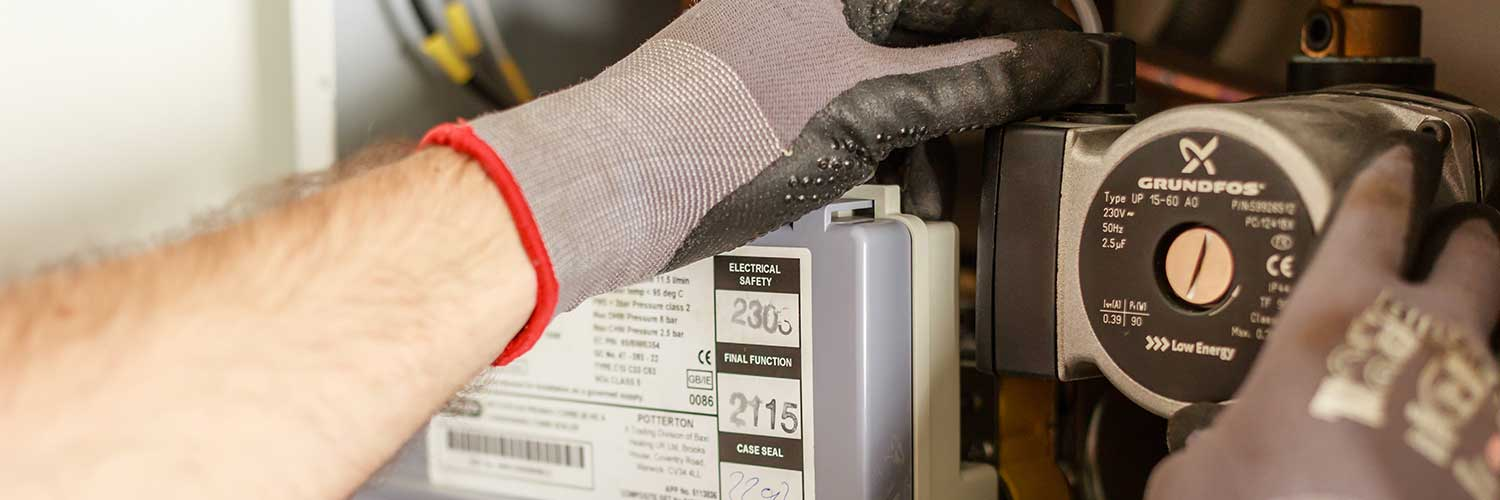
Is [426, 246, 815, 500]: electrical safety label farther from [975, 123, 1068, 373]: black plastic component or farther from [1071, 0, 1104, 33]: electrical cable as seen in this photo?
[1071, 0, 1104, 33]: electrical cable

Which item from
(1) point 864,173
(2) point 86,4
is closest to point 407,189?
(1) point 864,173

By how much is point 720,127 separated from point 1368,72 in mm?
456

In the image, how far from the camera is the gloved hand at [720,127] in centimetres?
54

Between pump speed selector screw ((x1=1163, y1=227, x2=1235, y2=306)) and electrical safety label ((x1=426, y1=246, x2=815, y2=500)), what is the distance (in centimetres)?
19

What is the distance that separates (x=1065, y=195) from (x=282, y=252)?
1.23 ft

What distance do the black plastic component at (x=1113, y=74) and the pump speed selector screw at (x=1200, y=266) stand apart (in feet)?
0.48

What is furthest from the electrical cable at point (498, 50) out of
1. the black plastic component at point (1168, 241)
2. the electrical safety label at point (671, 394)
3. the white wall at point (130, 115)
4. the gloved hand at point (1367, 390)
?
the gloved hand at point (1367, 390)

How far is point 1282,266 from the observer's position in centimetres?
51

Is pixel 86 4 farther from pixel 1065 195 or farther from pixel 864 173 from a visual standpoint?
pixel 1065 195

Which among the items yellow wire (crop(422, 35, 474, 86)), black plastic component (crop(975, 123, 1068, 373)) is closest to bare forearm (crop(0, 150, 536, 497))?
black plastic component (crop(975, 123, 1068, 373))

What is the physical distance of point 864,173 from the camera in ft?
2.02

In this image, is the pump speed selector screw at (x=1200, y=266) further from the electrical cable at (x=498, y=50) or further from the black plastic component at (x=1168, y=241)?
the electrical cable at (x=498, y=50)

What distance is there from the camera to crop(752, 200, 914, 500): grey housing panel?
0.63m

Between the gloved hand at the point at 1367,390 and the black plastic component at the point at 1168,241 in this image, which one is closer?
the gloved hand at the point at 1367,390
